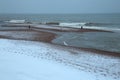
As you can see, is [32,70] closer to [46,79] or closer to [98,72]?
[46,79]

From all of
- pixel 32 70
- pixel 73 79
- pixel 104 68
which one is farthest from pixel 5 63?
pixel 104 68

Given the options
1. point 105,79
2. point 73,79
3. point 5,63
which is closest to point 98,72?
point 105,79

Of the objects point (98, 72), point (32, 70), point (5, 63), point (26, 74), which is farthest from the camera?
point (98, 72)

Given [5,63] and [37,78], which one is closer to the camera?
[37,78]

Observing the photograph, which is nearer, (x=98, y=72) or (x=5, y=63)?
(x=5, y=63)

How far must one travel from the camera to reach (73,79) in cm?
901

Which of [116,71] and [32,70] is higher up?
[32,70]

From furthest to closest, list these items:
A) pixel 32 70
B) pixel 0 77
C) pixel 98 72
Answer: pixel 98 72, pixel 32 70, pixel 0 77

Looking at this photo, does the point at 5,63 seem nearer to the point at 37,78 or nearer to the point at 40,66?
the point at 40,66

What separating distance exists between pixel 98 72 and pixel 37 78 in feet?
13.1

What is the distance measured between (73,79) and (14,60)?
3793 millimetres

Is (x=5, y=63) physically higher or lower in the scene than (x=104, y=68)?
higher

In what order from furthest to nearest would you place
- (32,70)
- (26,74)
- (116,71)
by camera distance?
(116,71), (32,70), (26,74)

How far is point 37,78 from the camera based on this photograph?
8.39 metres
